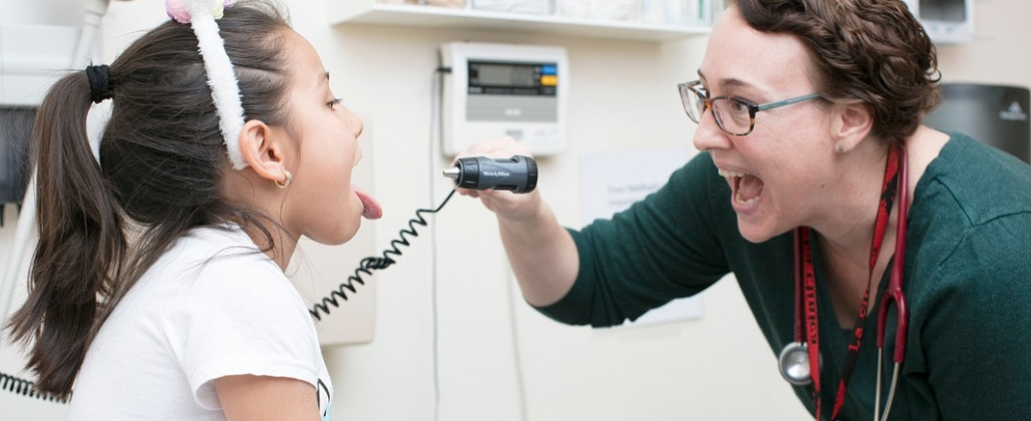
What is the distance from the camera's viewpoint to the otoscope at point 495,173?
1282mm

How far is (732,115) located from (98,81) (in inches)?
30.6

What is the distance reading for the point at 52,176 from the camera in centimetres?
98

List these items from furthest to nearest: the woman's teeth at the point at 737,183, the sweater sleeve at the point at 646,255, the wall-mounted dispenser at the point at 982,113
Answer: the wall-mounted dispenser at the point at 982,113 < the sweater sleeve at the point at 646,255 < the woman's teeth at the point at 737,183

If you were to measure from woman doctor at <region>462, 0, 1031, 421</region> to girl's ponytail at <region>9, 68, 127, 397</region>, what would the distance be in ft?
1.76

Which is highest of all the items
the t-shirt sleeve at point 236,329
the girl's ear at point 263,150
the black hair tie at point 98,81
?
the black hair tie at point 98,81

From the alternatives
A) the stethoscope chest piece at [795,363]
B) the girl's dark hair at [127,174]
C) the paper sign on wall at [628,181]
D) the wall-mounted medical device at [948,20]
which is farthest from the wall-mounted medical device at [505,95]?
the wall-mounted medical device at [948,20]

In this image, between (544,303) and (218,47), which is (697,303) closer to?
(544,303)

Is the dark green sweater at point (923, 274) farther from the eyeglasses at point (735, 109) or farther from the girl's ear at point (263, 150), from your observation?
the girl's ear at point (263, 150)

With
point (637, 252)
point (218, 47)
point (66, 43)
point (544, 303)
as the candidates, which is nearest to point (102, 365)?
point (218, 47)

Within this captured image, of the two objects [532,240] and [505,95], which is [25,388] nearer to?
[532,240]

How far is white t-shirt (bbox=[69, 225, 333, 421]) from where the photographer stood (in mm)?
850

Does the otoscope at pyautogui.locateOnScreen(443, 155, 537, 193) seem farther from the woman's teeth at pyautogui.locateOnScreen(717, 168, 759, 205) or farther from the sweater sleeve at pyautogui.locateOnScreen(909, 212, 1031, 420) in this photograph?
the sweater sleeve at pyautogui.locateOnScreen(909, 212, 1031, 420)

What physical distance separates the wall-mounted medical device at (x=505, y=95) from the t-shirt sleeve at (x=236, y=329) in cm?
99

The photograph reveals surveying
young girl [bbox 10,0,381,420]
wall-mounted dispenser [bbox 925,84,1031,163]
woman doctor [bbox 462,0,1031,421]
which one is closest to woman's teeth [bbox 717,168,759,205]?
woman doctor [bbox 462,0,1031,421]
